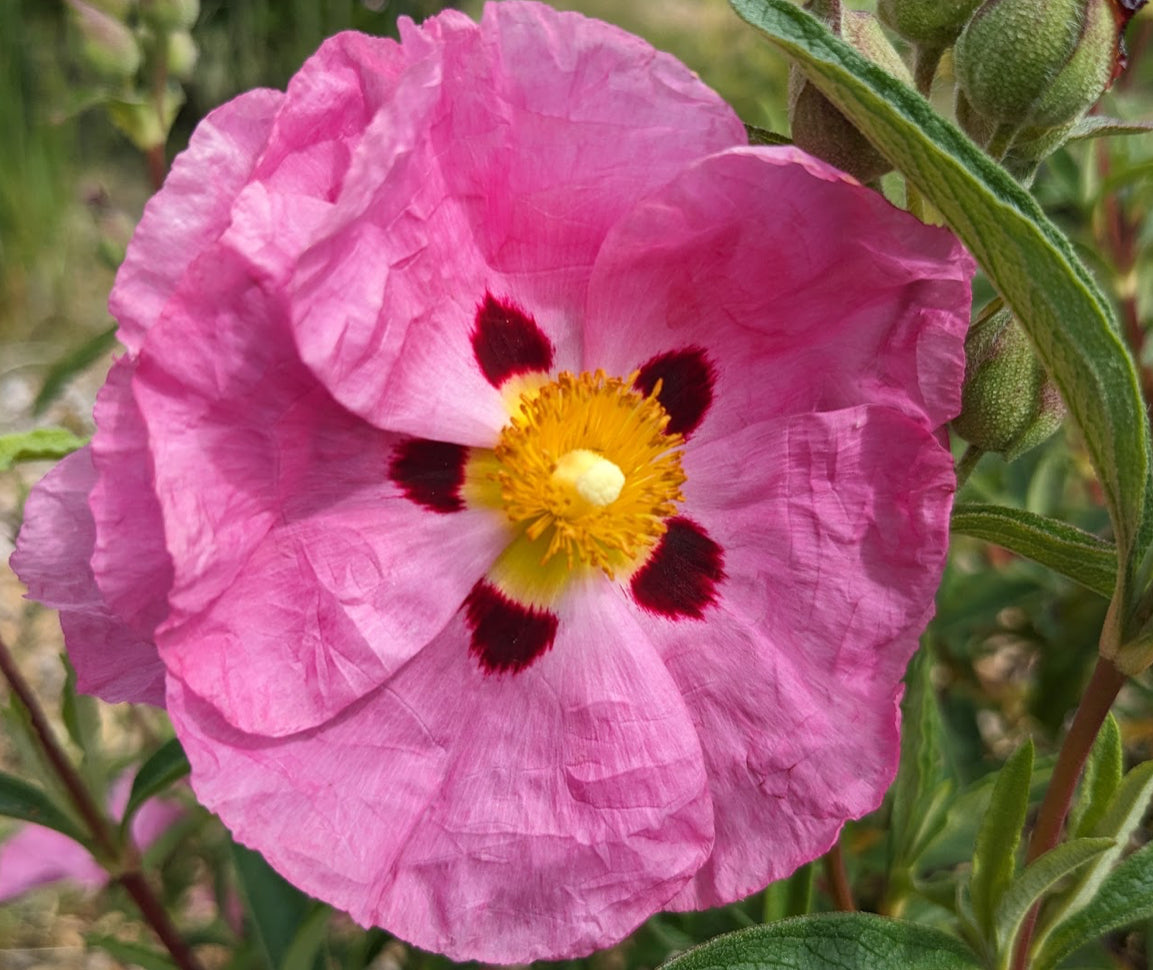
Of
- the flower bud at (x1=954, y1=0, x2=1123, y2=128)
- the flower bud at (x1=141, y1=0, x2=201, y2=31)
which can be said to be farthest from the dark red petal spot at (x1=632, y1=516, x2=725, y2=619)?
the flower bud at (x1=141, y1=0, x2=201, y2=31)

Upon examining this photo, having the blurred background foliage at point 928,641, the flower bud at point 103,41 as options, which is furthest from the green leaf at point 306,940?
the flower bud at point 103,41

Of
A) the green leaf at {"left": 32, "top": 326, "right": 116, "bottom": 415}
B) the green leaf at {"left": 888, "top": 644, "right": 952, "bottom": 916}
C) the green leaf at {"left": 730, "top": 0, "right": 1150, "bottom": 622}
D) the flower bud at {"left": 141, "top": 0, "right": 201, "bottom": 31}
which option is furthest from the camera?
the green leaf at {"left": 32, "top": 326, "right": 116, "bottom": 415}

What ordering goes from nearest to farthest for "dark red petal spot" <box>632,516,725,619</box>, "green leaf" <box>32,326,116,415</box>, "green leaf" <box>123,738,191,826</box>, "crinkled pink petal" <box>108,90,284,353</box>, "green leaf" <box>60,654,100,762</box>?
"crinkled pink petal" <box>108,90,284,353</box> < "dark red petal spot" <box>632,516,725,619</box> < "green leaf" <box>123,738,191,826</box> < "green leaf" <box>60,654,100,762</box> < "green leaf" <box>32,326,116,415</box>

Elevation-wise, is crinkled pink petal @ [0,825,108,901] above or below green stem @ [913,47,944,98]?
below

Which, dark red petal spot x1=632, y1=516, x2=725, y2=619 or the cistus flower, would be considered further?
dark red petal spot x1=632, y1=516, x2=725, y2=619

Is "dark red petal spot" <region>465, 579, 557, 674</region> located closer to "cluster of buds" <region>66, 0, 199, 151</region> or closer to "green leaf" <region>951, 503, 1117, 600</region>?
"green leaf" <region>951, 503, 1117, 600</region>

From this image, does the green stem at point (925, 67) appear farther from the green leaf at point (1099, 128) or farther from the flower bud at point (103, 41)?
the flower bud at point (103, 41)

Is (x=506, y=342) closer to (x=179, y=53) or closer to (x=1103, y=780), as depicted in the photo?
(x=1103, y=780)

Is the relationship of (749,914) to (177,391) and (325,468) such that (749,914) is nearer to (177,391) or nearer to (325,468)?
(325,468)
